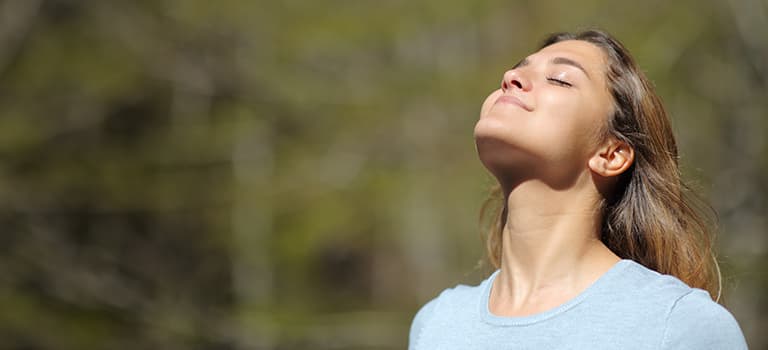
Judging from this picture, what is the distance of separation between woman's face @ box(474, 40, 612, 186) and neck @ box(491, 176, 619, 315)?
5 cm

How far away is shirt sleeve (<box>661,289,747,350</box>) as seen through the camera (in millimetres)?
1614

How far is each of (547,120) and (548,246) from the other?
226 millimetres

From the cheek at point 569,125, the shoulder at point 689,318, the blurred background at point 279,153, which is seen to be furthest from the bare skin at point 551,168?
the blurred background at point 279,153

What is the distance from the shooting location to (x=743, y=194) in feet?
27.2

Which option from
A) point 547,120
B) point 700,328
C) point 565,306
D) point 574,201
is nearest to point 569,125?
point 547,120

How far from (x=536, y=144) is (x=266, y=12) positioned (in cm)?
794

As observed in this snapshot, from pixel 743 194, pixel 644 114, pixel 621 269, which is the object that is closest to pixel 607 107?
pixel 644 114

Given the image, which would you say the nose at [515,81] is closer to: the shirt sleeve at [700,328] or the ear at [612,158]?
the ear at [612,158]

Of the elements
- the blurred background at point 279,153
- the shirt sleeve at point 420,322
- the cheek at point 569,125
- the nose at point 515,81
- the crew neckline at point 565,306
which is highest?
the blurred background at point 279,153

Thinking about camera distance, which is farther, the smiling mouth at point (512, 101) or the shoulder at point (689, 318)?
the smiling mouth at point (512, 101)

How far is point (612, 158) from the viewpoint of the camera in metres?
1.93

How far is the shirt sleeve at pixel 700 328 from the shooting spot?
5.30 feet

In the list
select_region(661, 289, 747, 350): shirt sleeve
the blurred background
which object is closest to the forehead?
select_region(661, 289, 747, 350): shirt sleeve

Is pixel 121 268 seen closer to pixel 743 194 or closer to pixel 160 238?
pixel 160 238
